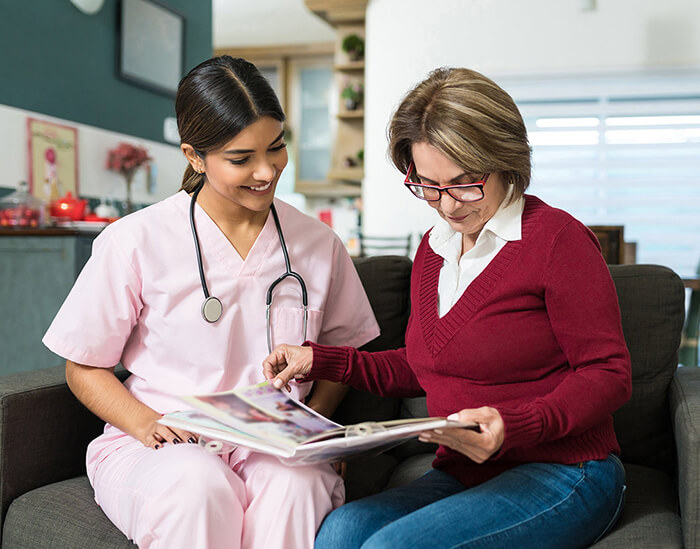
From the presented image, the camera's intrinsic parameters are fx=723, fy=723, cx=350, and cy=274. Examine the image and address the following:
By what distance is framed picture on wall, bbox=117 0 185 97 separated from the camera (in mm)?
4039

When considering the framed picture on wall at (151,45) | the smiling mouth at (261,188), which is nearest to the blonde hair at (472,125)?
the smiling mouth at (261,188)

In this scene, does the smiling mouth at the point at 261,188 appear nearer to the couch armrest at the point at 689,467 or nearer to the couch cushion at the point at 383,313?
the couch cushion at the point at 383,313

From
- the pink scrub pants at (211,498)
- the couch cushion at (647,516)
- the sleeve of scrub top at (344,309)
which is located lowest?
the couch cushion at (647,516)

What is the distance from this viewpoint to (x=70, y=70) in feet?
12.0

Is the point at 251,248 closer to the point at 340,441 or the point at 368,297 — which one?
the point at 368,297

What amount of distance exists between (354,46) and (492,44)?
110cm

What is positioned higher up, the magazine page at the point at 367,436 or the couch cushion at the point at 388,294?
the couch cushion at the point at 388,294

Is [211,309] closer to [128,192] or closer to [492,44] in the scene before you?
[128,192]

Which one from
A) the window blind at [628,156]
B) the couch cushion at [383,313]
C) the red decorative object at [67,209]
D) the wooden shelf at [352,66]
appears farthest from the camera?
the wooden shelf at [352,66]

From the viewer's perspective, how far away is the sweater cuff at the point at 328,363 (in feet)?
4.28

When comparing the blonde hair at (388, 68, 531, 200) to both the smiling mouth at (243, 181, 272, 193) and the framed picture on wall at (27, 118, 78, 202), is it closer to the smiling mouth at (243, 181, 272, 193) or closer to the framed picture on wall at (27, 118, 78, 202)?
the smiling mouth at (243, 181, 272, 193)

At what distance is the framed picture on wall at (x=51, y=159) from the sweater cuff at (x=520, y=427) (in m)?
2.98

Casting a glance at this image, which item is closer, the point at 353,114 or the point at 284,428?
the point at 284,428

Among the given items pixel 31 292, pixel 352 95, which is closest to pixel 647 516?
pixel 31 292
